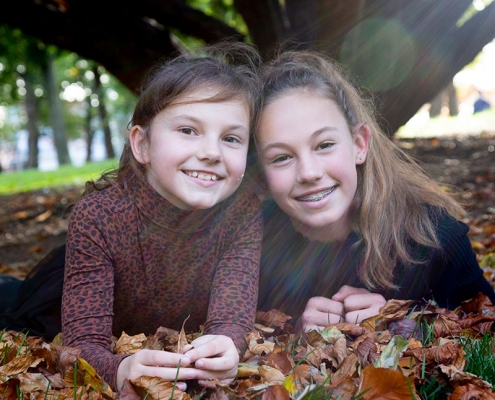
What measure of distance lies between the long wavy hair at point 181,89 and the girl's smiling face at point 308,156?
145mm

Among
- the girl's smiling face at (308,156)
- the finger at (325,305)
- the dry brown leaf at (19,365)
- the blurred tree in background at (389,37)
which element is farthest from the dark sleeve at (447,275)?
the dry brown leaf at (19,365)

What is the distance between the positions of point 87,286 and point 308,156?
1.12 metres

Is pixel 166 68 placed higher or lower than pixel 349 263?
higher

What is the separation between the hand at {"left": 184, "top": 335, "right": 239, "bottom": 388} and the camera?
1.85 meters

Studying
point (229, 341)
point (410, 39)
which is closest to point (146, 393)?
point (229, 341)

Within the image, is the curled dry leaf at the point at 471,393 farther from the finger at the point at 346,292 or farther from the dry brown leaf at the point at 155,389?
the finger at the point at 346,292

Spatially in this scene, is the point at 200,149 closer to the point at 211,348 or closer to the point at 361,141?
the point at 211,348

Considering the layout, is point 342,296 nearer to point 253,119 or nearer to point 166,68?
point 253,119

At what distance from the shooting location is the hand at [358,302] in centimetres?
257

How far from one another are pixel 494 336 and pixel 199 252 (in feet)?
4.13

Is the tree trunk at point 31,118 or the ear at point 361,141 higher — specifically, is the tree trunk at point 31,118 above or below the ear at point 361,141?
above

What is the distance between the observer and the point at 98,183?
2.65 m

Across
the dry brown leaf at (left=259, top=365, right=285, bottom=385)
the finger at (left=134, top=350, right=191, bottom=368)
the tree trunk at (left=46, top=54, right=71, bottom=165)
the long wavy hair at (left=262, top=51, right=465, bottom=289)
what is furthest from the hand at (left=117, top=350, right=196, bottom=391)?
the tree trunk at (left=46, top=54, right=71, bottom=165)

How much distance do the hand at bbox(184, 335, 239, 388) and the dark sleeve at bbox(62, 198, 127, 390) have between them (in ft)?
1.36
